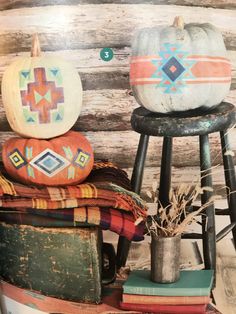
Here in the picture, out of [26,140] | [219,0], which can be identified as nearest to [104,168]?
[26,140]

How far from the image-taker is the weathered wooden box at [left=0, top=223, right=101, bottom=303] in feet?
6.47

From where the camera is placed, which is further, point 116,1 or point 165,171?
point 116,1

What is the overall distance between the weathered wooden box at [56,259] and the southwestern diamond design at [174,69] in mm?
603

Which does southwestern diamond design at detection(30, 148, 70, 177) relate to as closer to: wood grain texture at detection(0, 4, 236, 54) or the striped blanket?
the striped blanket

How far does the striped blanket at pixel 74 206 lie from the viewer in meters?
1.98

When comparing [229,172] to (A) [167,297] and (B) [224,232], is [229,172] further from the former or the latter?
(A) [167,297]

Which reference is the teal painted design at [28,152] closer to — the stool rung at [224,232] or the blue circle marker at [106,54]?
the blue circle marker at [106,54]

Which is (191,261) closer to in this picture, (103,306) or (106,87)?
(103,306)

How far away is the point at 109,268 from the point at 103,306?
162mm

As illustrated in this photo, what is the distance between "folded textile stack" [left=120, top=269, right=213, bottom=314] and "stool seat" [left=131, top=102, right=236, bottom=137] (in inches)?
20.6

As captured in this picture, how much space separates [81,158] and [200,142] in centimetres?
45

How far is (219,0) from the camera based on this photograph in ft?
8.04

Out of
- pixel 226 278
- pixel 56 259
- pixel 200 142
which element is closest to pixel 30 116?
pixel 56 259

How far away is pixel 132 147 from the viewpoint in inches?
105
